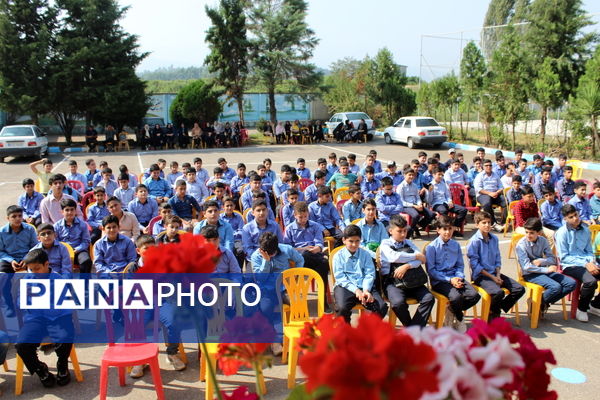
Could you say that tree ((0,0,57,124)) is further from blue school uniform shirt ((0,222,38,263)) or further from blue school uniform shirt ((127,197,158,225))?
blue school uniform shirt ((0,222,38,263))

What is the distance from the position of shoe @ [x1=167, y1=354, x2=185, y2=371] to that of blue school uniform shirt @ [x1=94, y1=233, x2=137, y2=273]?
4.91 ft

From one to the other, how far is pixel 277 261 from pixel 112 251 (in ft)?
6.47

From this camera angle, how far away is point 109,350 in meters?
4.14

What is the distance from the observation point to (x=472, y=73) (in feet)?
72.3

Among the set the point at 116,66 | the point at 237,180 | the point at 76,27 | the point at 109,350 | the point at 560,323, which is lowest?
the point at 560,323

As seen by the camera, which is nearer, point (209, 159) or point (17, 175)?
point (17, 175)

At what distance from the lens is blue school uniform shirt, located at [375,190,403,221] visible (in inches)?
336

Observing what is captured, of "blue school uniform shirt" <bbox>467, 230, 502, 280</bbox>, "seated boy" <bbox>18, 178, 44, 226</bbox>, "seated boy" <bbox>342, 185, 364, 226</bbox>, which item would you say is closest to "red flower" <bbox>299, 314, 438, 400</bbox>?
"blue school uniform shirt" <bbox>467, 230, 502, 280</bbox>

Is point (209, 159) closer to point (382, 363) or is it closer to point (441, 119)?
point (441, 119)

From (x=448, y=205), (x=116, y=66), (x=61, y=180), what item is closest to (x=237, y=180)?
(x=61, y=180)

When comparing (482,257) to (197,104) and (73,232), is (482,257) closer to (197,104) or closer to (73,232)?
(73,232)

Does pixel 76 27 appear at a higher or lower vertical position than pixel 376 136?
higher

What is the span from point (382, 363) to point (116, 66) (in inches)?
983

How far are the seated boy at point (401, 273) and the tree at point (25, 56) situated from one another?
20894mm
